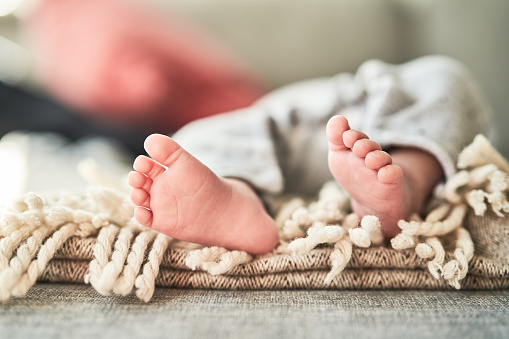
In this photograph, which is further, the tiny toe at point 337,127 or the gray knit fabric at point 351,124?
the gray knit fabric at point 351,124

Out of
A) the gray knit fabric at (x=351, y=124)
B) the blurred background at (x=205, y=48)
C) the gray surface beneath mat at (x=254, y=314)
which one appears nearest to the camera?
the gray surface beneath mat at (x=254, y=314)

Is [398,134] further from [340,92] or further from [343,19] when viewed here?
[343,19]

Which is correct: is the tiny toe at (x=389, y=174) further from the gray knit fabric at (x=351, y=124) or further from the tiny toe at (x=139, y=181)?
the tiny toe at (x=139, y=181)

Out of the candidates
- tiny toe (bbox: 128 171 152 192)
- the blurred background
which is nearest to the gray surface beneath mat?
tiny toe (bbox: 128 171 152 192)

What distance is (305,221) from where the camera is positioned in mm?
479

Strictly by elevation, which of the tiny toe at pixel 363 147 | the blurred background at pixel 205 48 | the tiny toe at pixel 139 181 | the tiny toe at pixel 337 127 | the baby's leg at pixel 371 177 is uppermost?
the blurred background at pixel 205 48

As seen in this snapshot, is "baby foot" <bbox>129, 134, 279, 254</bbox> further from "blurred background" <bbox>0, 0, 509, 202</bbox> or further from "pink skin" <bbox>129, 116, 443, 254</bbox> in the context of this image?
"blurred background" <bbox>0, 0, 509, 202</bbox>

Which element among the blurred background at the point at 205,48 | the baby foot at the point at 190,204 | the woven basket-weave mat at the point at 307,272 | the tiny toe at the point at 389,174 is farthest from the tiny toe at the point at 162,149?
the blurred background at the point at 205,48

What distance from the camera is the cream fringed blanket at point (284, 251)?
418 mm

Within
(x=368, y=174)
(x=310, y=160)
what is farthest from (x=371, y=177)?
(x=310, y=160)

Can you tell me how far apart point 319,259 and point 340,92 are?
363 mm

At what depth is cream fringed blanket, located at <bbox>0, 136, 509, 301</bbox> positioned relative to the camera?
A: 1.37 feet

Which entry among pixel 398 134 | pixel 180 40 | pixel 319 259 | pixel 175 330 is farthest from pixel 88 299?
pixel 180 40

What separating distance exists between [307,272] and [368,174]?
12 cm
